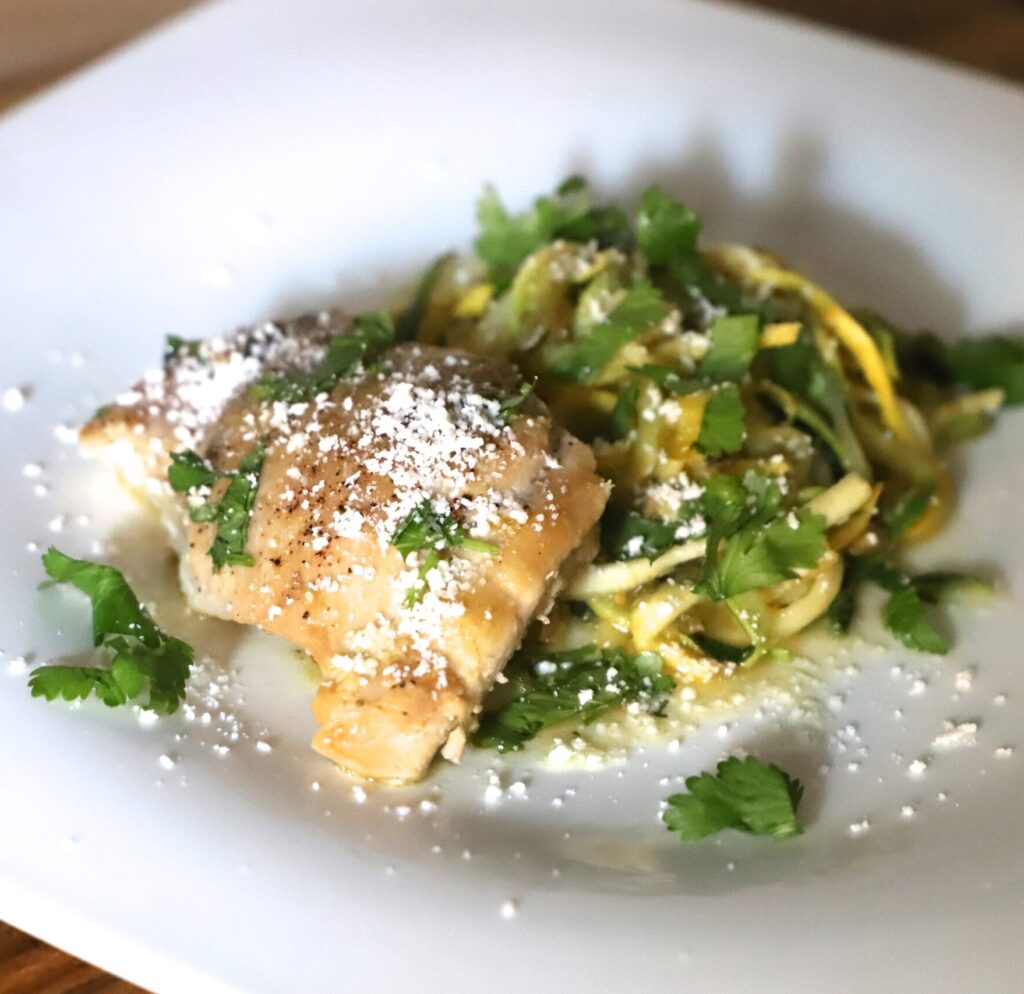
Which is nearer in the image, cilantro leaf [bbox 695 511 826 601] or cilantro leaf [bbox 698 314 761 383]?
cilantro leaf [bbox 695 511 826 601]

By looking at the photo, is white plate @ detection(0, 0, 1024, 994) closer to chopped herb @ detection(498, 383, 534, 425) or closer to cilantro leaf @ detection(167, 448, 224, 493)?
cilantro leaf @ detection(167, 448, 224, 493)

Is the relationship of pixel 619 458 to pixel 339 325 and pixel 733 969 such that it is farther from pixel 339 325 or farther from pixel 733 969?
pixel 733 969

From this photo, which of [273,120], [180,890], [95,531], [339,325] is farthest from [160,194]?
[180,890]

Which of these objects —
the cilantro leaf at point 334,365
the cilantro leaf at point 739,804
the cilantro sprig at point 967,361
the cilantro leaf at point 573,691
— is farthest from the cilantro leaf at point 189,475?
the cilantro sprig at point 967,361

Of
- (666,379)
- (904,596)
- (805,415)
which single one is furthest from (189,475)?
(904,596)

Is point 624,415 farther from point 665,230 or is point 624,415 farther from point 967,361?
point 967,361

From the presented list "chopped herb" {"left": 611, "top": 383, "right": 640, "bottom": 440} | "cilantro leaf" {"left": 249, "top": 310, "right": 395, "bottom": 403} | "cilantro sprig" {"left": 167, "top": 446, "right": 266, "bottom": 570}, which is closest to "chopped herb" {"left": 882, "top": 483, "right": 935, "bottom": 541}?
"chopped herb" {"left": 611, "top": 383, "right": 640, "bottom": 440}

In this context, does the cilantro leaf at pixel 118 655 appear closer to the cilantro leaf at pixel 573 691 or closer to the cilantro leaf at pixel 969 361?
the cilantro leaf at pixel 573 691
